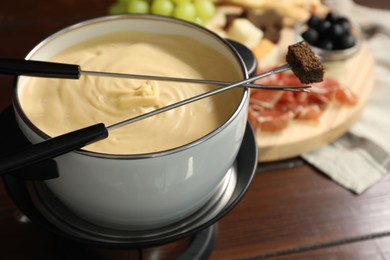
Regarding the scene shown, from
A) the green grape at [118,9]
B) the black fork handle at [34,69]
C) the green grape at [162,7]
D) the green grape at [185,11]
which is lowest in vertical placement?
the green grape at [185,11]

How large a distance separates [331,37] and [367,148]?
0.38 m

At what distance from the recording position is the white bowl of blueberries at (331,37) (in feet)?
4.61

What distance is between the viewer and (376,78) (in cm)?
141

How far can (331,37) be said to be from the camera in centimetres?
143

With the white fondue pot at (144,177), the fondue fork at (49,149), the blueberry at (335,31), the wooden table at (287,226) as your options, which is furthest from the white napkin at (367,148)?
the fondue fork at (49,149)

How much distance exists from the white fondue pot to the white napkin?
17.2 inches

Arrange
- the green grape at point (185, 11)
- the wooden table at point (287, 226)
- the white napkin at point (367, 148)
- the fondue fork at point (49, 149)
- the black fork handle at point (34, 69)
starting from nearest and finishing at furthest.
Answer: the fondue fork at point (49, 149), the black fork handle at point (34, 69), the wooden table at point (287, 226), the white napkin at point (367, 148), the green grape at point (185, 11)

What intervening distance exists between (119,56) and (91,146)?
216 millimetres

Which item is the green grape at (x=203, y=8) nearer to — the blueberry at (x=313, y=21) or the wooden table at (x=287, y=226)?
the blueberry at (x=313, y=21)

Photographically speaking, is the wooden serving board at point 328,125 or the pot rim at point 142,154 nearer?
the pot rim at point 142,154

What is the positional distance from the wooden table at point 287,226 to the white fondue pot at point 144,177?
22 centimetres

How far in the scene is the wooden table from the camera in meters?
0.93

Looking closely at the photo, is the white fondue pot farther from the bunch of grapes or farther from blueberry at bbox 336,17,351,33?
blueberry at bbox 336,17,351,33

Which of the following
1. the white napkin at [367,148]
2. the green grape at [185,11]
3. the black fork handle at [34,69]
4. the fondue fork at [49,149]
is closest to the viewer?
the fondue fork at [49,149]
